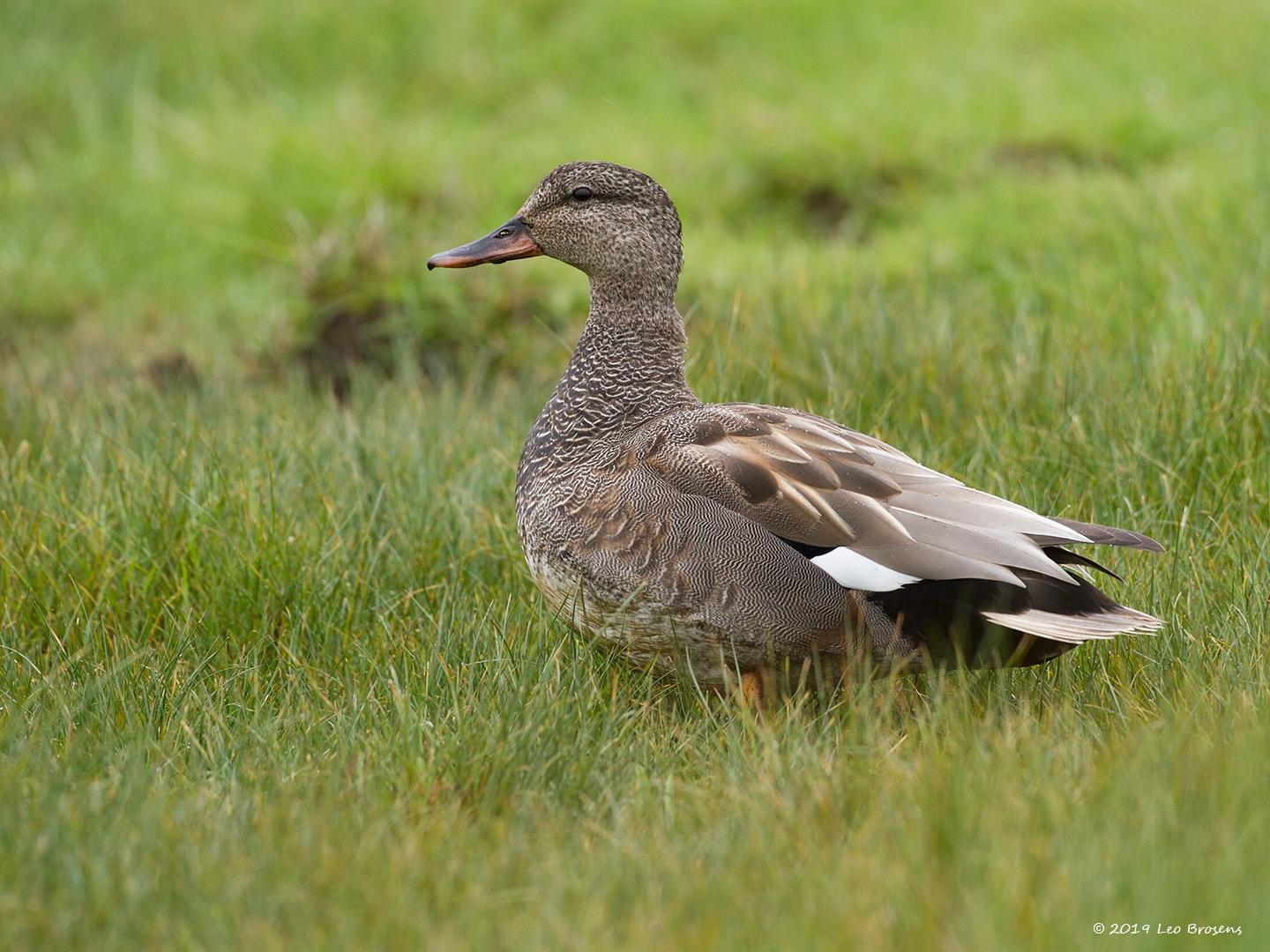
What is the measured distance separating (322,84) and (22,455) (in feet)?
21.0

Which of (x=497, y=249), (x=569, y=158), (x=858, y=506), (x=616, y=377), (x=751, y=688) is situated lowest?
(x=751, y=688)

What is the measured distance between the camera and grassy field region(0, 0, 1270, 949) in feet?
7.38

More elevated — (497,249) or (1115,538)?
(497,249)

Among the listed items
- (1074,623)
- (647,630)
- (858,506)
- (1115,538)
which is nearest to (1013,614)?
(1074,623)

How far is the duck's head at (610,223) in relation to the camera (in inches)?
148

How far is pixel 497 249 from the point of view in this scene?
3883 mm

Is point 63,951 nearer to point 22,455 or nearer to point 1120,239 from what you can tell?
point 22,455

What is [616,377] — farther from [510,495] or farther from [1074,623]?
[1074,623]

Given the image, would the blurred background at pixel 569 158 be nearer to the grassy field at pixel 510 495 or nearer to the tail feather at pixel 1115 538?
the grassy field at pixel 510 495

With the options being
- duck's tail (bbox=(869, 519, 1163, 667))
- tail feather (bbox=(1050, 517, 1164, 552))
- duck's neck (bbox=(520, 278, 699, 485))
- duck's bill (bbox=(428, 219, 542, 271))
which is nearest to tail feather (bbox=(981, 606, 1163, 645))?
duck's tail (bbox=(869, 519, 1163, 667))

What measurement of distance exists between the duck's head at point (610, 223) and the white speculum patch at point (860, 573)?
38.9 inches

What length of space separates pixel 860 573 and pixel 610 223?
3.93 feet

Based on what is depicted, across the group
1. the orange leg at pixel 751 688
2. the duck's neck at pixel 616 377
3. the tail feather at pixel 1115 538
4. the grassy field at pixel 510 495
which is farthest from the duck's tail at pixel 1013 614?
the duck's neck at pixel 616 377

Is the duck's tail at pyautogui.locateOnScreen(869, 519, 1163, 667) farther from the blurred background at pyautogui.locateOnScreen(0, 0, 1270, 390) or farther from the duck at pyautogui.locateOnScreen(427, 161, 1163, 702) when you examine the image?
the blurred background at pyautogui.locateOnScreen(0, 0, 1270, 390)
